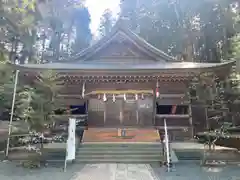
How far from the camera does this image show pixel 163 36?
26625mm

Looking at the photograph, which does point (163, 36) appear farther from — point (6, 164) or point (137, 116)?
point (6, 164)

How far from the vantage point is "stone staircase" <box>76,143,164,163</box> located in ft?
27.5

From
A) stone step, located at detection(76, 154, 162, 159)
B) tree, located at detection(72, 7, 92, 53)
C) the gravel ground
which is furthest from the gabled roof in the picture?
tree, located at detection(72, 7, 92, 53)

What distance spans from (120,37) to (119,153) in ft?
25.0

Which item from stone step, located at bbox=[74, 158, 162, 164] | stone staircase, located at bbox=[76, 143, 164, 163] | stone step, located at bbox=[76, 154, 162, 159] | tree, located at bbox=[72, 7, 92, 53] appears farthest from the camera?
tree, located at bbox=[72, 7, 92, 53]

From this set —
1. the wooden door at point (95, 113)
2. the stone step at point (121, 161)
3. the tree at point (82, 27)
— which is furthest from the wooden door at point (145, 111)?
the tree at point (82, 27)

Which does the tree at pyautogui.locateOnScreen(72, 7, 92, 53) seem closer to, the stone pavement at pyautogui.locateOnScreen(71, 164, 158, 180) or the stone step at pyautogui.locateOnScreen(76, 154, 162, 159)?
the stone step at pyautogui.locateOnScreen(76, 154, 162, 159)

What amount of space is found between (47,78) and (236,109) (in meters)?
11.5

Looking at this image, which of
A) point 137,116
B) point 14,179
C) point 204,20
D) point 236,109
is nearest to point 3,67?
point 137,116

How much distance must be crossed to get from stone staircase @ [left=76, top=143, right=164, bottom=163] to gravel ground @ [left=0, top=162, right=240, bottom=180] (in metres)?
0.50

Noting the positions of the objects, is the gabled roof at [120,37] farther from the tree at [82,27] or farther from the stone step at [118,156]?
the tree at [82,27]

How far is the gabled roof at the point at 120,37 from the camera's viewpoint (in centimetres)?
1333

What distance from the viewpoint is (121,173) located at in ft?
22.4

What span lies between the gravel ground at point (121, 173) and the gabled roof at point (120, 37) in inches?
308
